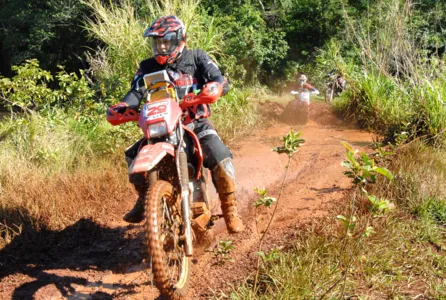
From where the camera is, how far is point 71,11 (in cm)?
1697

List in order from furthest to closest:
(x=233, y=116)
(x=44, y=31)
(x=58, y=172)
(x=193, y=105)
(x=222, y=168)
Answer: (x=44, y=31) → (x=233, y=116) → (x=58, y=172) → (x=222, y=168) → (x=193, y=105)

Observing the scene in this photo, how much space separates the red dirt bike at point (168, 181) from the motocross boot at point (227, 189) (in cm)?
16

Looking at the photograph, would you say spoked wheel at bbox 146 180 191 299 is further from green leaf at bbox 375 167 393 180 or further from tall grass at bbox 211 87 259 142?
tall grass at bbox 211 87 259 142

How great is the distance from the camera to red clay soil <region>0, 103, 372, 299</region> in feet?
11.7

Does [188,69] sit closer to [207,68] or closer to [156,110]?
[207,68]

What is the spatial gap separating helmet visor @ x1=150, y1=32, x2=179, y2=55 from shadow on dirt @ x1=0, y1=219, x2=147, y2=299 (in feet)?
6.37

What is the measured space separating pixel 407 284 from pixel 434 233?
2.83 feet

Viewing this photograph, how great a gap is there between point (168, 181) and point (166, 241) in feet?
1.62

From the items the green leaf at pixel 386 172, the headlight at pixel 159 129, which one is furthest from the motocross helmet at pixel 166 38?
the green leaf at pixel 386 172

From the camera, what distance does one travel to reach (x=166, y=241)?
121 inches

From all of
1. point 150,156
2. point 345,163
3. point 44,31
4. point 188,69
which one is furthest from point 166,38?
point 44,31

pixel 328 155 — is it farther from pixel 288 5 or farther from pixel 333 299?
pixel 288 5

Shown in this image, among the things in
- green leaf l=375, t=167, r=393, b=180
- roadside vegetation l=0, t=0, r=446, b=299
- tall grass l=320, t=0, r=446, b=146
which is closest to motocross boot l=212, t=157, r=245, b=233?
roadside vegetation l=0, t=0, r=446, b=299

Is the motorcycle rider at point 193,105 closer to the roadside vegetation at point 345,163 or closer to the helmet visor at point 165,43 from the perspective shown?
the helmet visor at point 165,43
